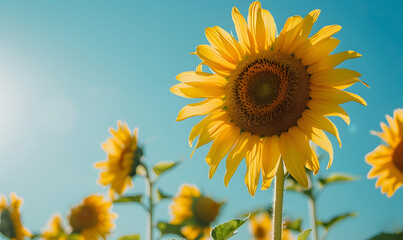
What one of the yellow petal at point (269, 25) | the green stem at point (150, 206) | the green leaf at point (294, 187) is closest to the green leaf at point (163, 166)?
the green stem at point (150, 206)

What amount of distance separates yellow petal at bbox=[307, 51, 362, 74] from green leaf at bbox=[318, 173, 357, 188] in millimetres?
2094

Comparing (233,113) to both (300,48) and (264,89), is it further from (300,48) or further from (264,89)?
(300,48)

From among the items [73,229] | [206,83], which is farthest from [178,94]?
[73,229]

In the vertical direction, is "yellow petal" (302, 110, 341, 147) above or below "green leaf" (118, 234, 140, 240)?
below

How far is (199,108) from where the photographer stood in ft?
10.4

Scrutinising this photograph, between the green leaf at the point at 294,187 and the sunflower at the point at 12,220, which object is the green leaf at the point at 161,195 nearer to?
the green leaf at the point at 294,187

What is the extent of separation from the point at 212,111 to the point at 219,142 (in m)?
0.26

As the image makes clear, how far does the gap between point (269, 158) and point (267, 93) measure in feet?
A: 1.67

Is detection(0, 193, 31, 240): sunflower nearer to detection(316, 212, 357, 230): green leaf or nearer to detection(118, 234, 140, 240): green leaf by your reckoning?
detection(118, 234, 140, 240): green leaf

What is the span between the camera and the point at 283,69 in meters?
3.02

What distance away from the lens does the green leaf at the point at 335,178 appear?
4652mm

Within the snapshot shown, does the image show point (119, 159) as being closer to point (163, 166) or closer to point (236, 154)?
point (163, 166)

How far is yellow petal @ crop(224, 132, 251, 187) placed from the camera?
2.98 m

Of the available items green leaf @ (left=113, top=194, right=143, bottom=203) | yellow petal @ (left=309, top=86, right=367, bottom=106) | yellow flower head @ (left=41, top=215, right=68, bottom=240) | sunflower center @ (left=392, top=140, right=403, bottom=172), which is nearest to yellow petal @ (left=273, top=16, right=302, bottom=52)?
yellow petal @ (left=309, top=86, right=367, bottom=106)
